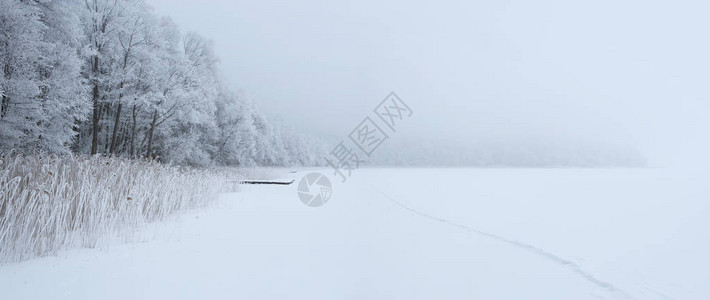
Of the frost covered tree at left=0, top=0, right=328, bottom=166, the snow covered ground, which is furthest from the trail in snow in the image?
the frost covered tree at left=0, top=0, right=328, bottom=166

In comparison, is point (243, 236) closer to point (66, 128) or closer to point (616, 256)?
point (616, 256)

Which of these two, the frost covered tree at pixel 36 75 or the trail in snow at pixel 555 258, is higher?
the frost covered tree at pixel 36 75

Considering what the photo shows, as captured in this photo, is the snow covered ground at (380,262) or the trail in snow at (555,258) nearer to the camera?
the snow covered ground at (380,262)

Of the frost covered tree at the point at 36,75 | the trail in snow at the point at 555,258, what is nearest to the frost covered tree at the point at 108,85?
Result: the frost covered tree at the point at 36,75

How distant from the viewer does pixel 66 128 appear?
41.0ft

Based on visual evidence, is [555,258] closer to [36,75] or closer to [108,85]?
[36,75]

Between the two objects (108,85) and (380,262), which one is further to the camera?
(108,85)

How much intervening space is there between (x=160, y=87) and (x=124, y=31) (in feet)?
10.1

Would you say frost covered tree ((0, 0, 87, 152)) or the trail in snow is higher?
frost covered tree ((0, 0, 87, 152))

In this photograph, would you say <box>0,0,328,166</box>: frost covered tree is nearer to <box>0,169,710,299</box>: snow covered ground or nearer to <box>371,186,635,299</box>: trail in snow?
<box>0,169,710,299</box>: snow covered ground

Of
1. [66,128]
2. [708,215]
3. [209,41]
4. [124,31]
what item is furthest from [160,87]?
[708,215]

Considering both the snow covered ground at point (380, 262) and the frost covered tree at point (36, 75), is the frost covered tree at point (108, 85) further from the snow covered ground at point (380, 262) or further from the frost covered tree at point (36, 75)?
A: the snow covered ground at point (380, 262)

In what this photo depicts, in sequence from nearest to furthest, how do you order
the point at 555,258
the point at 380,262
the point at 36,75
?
the point at 380,262
the point at 555,258
the point at 36,75

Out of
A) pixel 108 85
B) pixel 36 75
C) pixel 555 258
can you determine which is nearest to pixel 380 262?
pixel 555 258
